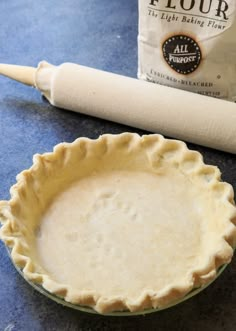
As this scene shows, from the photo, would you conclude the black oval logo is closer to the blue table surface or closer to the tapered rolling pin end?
the blue table surface

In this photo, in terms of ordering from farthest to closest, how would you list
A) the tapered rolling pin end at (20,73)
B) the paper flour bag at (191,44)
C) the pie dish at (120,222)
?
the tapered rolling pin end at (20,73) → the paper flour bag at (191,44) → the pie dish at (120,222)

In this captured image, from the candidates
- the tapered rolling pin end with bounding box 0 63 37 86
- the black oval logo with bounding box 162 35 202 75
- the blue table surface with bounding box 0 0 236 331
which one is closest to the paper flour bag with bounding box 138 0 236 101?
the black oval logo with bounding box 162 35 202 75

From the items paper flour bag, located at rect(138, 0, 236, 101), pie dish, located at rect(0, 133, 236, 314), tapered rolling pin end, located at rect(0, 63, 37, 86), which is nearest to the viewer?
pie dish, located at rect(0, 133, 236, 314)

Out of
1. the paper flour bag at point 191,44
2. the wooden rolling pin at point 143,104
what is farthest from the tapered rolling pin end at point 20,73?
the paper flour bag at point 191,44

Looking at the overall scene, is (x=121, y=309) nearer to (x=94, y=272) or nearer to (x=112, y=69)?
(x=94, y=272)

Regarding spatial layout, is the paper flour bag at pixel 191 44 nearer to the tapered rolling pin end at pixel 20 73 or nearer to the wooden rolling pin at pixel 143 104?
the wooden rolling pin at pixel 143 104
